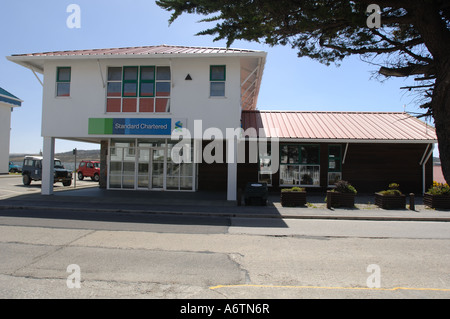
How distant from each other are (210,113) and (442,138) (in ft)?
40.8

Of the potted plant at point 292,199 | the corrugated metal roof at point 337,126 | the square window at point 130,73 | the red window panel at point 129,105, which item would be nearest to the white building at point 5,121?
the square window at point 130,73

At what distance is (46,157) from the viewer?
50.1 ft

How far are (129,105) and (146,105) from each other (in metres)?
0.87

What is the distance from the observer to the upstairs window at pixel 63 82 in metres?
15.5

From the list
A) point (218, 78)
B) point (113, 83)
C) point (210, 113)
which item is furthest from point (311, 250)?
point (113, 83)

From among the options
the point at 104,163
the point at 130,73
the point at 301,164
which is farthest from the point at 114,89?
the point at 301,164

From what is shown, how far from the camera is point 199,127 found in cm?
1462

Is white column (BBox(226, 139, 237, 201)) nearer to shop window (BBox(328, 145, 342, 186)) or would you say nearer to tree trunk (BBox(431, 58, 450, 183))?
shop window (BBox(328, 145, 342, 186))

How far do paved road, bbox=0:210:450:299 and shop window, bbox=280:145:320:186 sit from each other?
8.18m

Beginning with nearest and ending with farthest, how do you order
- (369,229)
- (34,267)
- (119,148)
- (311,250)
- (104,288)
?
1. (104,288)
2. (34,267)
3. (311,250)
4. (369,229)
5. (119,148)

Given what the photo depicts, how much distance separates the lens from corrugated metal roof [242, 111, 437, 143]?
16.7 m

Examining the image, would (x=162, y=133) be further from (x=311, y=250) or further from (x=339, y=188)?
(x=311, y=250)

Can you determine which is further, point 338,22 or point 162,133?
point 162,133

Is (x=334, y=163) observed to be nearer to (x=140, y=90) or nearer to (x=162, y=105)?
(x=162, y=105)
